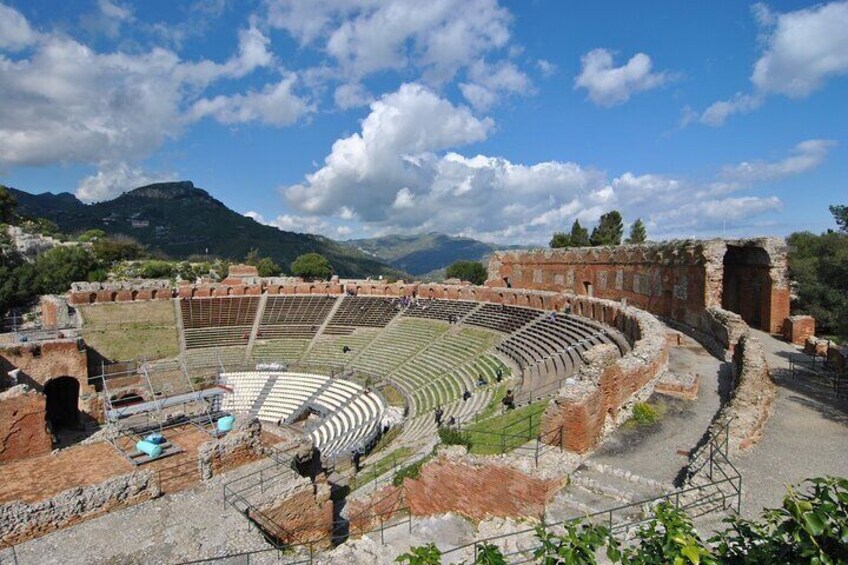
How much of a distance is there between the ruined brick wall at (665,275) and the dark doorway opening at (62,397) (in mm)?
29746

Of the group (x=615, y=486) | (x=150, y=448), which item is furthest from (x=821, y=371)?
(x=150, y=448)

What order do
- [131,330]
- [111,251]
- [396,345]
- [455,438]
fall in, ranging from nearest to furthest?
[455,438], [396,345], [131,330], [111,251]

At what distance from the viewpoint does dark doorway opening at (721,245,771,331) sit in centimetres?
2052

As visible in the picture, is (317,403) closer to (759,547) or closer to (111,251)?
(759,547)

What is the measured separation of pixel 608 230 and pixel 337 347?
3661cm

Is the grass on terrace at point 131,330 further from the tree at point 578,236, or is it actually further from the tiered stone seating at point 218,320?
the tree at point 578,236

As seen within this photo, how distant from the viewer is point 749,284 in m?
22.0

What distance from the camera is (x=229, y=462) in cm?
1203

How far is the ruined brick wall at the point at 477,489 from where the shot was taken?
7.60 meters

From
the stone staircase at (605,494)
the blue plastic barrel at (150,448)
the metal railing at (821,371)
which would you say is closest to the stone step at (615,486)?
the stone staircase at (605,494)

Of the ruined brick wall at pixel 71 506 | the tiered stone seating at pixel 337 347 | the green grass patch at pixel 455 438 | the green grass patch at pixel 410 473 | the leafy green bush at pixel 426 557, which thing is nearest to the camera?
the leafy green bush at pixel 426 557

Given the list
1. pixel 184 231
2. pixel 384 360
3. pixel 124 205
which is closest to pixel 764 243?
pixel 384 360

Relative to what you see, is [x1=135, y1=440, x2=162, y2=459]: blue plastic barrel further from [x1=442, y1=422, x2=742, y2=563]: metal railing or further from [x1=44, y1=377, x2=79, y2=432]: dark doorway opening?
[x1=44, y1=377, x2=79, y2=432]: dark doorway opening

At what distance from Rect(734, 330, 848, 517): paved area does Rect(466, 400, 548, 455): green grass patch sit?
3.54 meters
